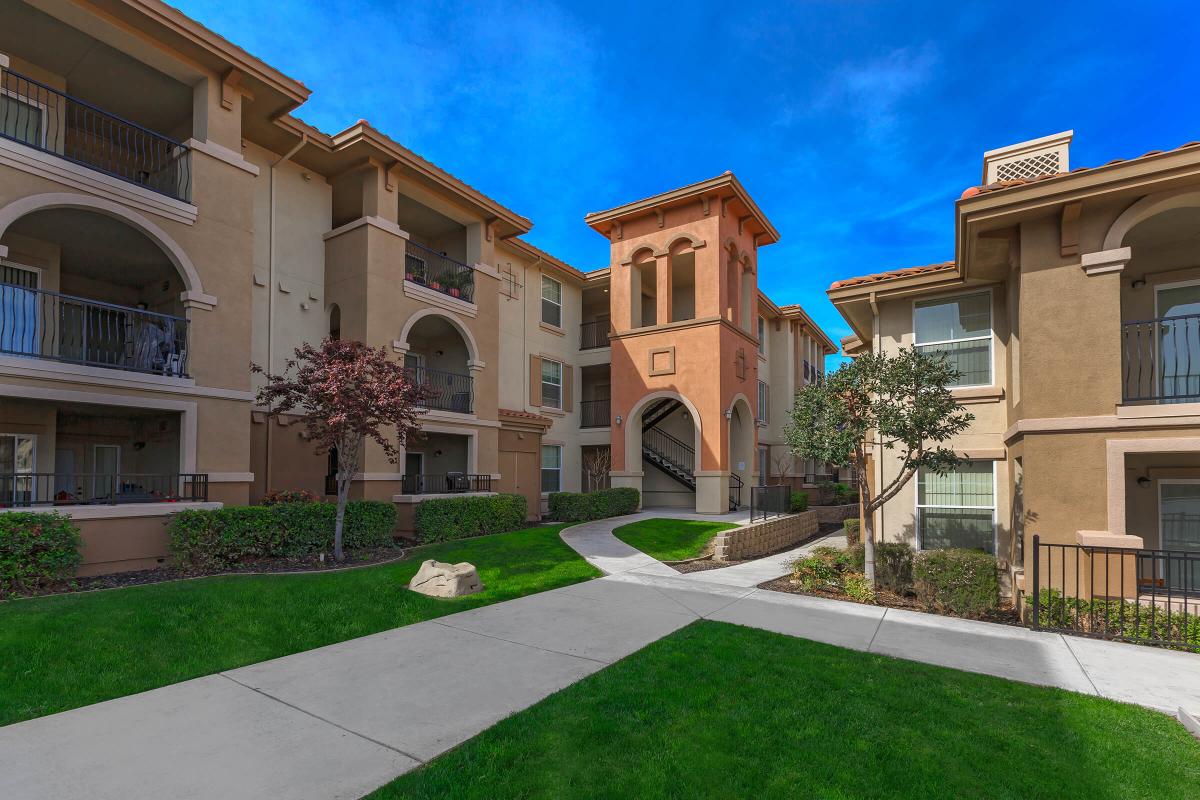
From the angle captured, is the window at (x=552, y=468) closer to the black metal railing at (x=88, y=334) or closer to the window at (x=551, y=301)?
the window at (x=551, y=301)

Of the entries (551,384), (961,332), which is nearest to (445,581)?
(961,332)

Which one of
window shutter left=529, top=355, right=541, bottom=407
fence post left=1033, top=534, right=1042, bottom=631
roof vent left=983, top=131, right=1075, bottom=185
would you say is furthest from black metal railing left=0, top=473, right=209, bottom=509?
roof vent left=983, top=131, right=1075, bottom=185

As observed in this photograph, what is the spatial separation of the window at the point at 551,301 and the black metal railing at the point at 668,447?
5827mm

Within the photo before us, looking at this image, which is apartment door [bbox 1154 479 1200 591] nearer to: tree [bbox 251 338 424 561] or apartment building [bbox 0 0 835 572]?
apartment building [bbox 0 0 835 572]

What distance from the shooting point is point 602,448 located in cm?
2384

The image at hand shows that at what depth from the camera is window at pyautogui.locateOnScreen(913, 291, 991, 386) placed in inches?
432

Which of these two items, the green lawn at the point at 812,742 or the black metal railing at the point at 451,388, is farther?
the black metal railing at the point at 451,388

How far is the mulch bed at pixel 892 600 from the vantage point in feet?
28.0

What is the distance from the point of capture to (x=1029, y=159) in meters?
10.0

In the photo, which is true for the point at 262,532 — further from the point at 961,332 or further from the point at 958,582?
the point at 961,332

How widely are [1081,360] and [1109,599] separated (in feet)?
10.3

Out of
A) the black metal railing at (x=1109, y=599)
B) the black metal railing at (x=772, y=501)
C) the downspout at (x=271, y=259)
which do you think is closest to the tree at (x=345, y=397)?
the downspout at (x=271, y=259)

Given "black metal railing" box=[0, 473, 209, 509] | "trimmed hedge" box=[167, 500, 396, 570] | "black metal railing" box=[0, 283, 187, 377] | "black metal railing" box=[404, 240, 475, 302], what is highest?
"black metal railing" box=[404, 240, 475, 302]

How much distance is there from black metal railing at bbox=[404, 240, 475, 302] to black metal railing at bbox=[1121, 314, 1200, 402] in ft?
48.6
